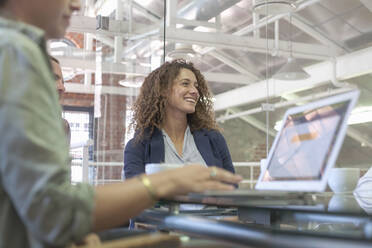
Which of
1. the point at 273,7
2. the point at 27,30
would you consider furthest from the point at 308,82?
the point at 27,30

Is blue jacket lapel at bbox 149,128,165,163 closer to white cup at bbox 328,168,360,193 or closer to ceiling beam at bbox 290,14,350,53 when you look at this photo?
white cup at bbox 328,168,360,193

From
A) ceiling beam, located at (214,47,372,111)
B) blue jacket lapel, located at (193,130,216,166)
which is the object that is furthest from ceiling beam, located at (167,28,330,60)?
blue jacket lapel, located at (193,130,216,166)

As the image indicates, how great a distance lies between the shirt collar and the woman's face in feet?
5.24

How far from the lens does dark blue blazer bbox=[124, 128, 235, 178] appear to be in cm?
197

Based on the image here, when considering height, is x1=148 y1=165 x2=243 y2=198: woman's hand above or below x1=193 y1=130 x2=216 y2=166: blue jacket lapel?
below

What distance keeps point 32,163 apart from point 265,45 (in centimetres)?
378

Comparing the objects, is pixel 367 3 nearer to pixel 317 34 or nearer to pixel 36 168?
pixel 317 34

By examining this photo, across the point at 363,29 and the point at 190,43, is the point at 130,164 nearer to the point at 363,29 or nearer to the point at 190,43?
the point at 190,43

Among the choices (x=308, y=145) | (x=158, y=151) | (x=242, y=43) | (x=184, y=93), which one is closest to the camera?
(x=308, y=145)

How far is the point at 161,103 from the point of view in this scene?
2.31m

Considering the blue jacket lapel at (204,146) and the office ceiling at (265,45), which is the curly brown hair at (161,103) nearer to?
the blue jacket lapel at (204,146)

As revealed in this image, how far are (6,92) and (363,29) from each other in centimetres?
348

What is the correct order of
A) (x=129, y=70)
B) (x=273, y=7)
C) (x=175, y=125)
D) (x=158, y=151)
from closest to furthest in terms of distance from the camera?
(x=158, y=151) < (x=175, y=125) < (x=129, y=70) < (x=273, y=7)

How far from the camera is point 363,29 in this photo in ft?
11.8
